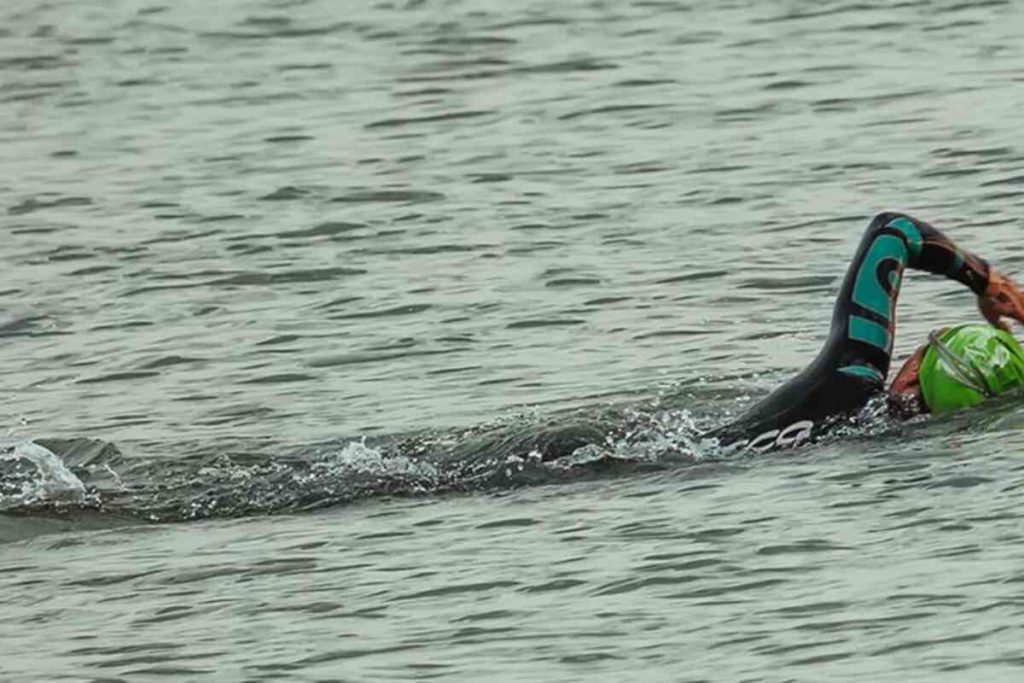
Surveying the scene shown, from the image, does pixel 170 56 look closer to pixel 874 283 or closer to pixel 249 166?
pixel 249 166

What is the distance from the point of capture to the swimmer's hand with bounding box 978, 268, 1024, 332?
40.9ft

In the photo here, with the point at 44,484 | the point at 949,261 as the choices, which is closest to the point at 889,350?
the point at 949,261

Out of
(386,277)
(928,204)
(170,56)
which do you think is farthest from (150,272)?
(170,56)

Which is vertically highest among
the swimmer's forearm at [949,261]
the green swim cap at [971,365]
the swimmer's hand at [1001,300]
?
the swimmer's forearm at [949,261]

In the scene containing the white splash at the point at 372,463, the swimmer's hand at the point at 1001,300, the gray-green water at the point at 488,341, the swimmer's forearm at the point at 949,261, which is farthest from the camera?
the white splash at the point at 372,463

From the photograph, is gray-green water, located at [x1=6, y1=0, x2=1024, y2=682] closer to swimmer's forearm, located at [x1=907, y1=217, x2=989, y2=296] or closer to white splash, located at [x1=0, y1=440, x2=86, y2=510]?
white splash, located at [x1=0, y1=440, x2=86, y2=510]

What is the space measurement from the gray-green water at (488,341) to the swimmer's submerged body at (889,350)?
146 millimetres

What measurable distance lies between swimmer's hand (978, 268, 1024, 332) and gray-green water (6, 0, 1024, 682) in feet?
1.39

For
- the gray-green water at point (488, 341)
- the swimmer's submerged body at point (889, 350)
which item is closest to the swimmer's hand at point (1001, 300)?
the swimmer's submerged body at point (889, 350)

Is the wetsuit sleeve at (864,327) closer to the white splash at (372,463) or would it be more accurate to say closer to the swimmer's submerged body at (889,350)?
the swimmer's submerged body at (889,350)

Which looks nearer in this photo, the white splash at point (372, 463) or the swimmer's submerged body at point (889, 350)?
the swimmer's submerged body at point (889, 350)

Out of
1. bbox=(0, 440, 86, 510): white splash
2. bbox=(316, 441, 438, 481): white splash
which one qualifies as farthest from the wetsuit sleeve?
bbox=(0, 440, 86, 510): white splash

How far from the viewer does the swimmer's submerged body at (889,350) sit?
12359 millimetres

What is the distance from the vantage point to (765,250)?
56.4 ft
